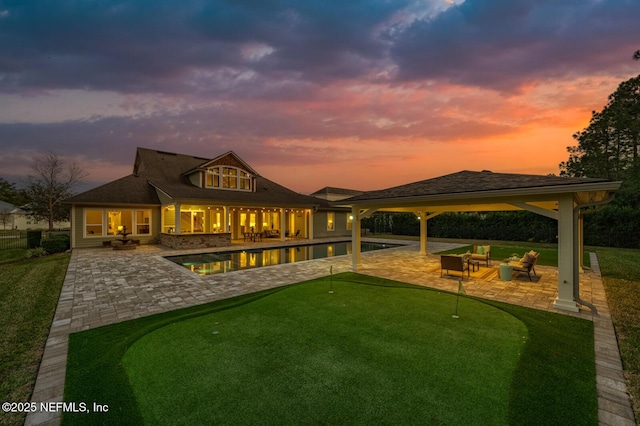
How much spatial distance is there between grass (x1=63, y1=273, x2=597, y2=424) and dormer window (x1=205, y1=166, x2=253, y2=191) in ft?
54.4

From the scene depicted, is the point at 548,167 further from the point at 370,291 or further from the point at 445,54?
the point at 370,291

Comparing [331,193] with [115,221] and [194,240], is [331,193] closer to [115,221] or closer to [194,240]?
[194,240]

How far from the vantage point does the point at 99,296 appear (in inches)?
278

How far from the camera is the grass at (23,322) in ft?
Result: 11.0

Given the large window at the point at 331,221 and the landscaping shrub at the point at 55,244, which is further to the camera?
the large window at the point at 331,221

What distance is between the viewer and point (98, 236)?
17.4 meters

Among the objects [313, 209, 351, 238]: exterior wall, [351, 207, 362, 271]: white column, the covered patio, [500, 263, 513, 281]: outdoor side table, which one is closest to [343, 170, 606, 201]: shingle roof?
the covered patio

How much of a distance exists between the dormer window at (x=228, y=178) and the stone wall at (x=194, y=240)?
4.75 metres

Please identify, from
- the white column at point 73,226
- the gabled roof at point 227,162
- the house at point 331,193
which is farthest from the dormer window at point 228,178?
the house at point 331,193

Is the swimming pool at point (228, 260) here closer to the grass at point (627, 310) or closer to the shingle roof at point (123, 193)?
the shingle roof at point (123, 193)

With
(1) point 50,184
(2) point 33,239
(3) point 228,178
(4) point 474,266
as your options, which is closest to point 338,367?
(4) point 474,266

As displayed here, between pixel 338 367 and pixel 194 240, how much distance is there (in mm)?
15765

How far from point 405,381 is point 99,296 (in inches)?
305

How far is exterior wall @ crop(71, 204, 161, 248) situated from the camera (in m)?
16.6
